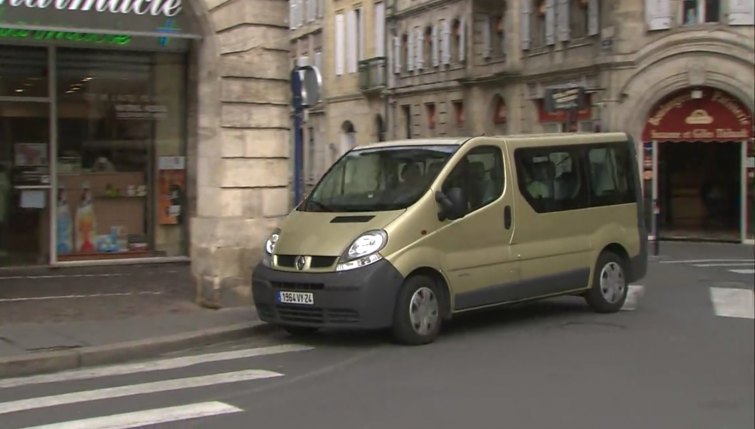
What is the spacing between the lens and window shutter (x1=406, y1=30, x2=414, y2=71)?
42.0 metres

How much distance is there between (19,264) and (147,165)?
2352 millimetres

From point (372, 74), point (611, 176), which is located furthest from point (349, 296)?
point (372, 74)

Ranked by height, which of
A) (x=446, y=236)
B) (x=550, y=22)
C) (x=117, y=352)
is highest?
(x=550, y=22)

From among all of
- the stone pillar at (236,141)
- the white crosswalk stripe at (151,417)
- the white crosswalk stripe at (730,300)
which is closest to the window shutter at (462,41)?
the white crosswalk stripe at (730,300)

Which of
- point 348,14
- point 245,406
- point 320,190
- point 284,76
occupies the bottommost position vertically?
point 245,406

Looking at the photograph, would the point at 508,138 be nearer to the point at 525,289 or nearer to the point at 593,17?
the point at 525,289

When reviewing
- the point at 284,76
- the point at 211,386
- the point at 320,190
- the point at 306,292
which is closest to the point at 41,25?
the point at 284,76

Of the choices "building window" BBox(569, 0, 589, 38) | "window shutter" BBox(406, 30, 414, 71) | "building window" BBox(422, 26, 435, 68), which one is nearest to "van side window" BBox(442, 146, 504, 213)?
"building window" BBox(569, 0, 589, 38)

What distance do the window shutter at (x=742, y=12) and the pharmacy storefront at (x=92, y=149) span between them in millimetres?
16203

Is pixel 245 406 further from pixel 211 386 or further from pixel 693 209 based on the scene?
pixel 693 209

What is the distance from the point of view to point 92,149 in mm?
14688

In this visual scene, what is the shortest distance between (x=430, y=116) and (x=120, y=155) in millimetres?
26719

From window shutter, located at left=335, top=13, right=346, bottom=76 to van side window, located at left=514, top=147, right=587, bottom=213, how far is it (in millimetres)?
38568

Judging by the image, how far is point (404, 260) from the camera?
9.27 meters
